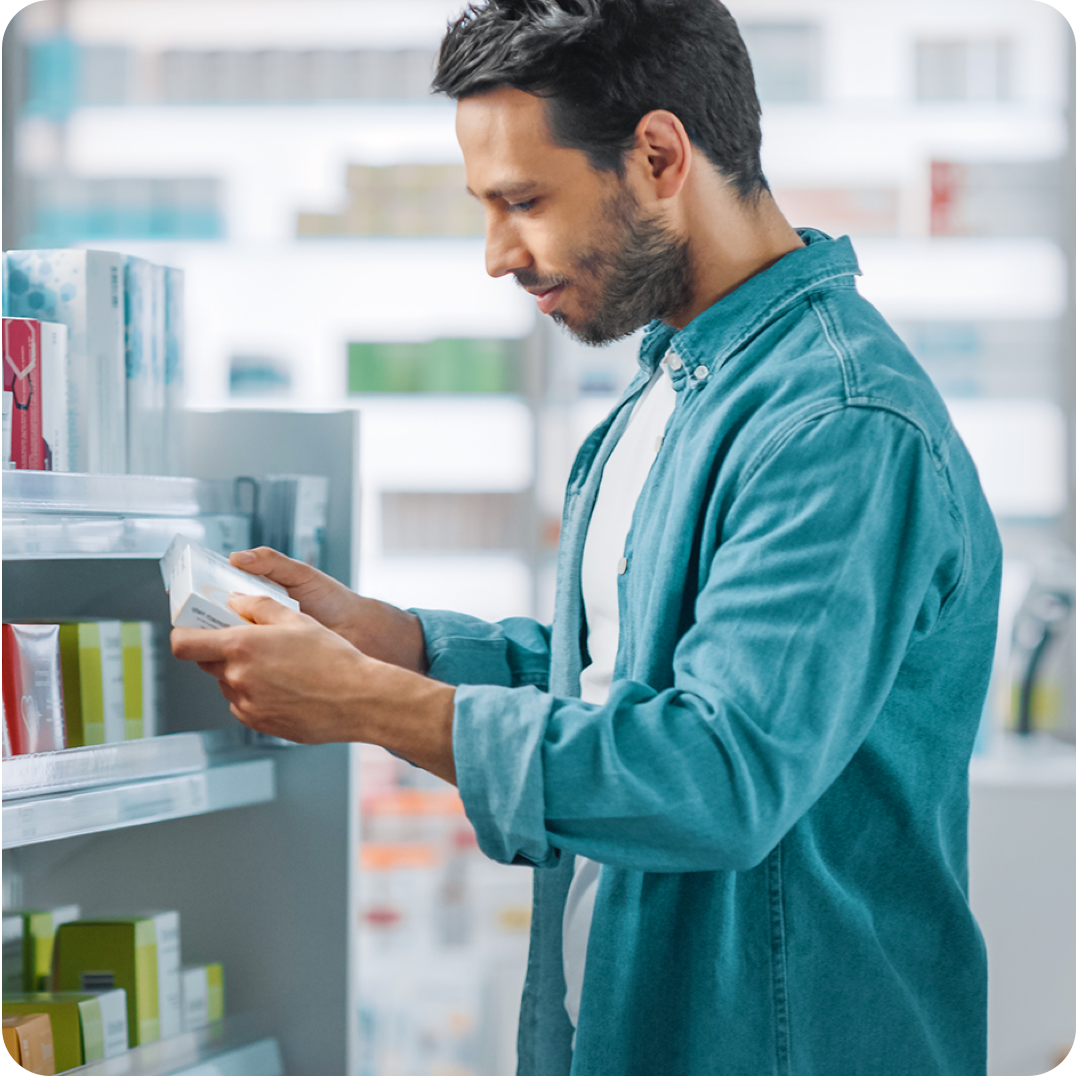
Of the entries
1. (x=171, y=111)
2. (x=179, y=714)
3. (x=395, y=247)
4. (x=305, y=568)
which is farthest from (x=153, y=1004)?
(x=171, y=111)

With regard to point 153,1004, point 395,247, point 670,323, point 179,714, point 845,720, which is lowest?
point 153,1004

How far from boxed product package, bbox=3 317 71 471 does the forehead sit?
1.65 ft

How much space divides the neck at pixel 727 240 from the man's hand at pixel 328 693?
0.44 meters

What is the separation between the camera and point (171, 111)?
136 inches

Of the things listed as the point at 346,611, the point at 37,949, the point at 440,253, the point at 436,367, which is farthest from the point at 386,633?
the point at 440,253

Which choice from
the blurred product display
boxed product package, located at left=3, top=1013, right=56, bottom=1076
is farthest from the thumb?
the blurred product display

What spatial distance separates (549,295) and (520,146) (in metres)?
0.13

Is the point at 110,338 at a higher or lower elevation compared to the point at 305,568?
higher

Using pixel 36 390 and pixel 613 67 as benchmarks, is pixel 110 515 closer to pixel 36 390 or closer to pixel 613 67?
pixel 36 390

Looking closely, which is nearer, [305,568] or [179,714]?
[305,568]

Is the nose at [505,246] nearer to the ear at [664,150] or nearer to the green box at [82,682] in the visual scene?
the ear at [664,150]

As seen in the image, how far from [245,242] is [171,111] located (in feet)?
1.56

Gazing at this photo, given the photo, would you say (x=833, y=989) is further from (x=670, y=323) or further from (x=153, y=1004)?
(x=153, y=1004)

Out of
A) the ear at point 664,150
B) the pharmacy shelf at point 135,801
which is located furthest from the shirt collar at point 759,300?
the pharmacy shelf at point 135,801
